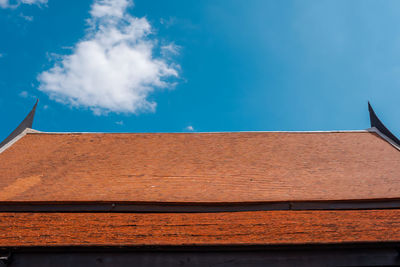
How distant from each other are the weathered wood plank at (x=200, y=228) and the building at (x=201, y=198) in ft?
0.07

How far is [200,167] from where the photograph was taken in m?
9.79

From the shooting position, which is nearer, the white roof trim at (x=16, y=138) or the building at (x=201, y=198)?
the building at (x=201, y=198)

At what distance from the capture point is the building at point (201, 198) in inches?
221

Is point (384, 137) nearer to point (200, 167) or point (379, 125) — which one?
point (379, 125)

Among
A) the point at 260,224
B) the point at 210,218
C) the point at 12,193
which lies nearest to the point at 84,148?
the point at 12,193

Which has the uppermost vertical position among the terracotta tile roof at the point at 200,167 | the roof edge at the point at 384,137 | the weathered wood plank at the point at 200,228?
the roof edge at the point at 384,137

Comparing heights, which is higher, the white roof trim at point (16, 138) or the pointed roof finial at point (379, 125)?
the pointed roof finial at point (379, 125)

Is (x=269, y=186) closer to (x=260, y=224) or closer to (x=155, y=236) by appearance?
(x=260, y=224)

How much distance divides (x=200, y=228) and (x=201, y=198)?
1.36 metres

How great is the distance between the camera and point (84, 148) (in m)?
11.4

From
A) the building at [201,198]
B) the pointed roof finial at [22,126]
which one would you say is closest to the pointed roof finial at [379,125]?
the building at [201,198]

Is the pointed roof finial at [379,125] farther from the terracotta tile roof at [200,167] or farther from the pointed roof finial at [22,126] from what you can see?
the pointed roof finial at [22,126]

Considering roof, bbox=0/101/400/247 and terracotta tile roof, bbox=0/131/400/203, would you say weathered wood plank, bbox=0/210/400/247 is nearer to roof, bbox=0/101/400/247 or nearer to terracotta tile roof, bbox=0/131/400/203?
roof, bbox=0/101/400/247

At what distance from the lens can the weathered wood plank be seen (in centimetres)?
582
